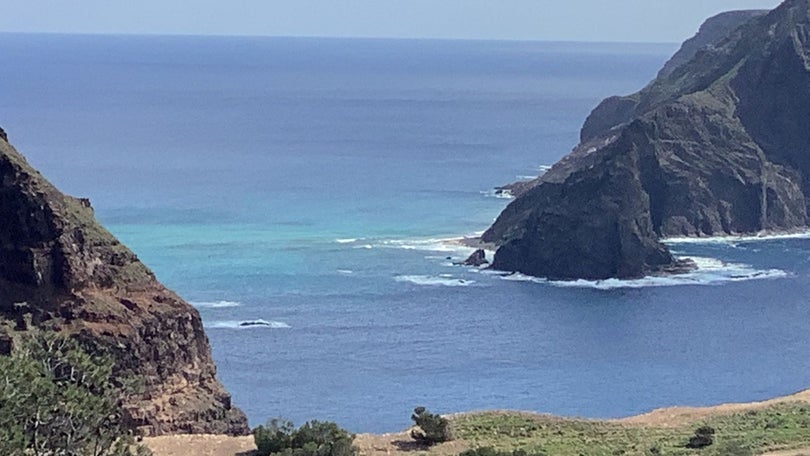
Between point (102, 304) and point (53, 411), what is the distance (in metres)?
23.4

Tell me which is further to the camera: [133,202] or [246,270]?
[133,202]

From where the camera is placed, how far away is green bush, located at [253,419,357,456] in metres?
34.2

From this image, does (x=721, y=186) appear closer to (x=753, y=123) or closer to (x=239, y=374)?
(x=753, y=123)

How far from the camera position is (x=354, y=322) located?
351 ft

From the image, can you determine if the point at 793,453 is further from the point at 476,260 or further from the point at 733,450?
the point at 476,260

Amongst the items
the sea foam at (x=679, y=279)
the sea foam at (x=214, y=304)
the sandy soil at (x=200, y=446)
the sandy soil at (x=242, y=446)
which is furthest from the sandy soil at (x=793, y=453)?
the sea foam at (x=679, y=279)

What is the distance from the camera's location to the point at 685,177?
162m

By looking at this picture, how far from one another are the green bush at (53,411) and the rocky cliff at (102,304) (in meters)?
17.9

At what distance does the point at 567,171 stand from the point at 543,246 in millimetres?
46165

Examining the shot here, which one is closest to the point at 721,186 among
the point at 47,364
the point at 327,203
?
the point at 327,203

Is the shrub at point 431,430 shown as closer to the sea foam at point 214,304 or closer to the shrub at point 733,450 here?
the shrub at point 733,450

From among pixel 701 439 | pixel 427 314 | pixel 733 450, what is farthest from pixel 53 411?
pixel 427 314

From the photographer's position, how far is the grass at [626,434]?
123 ft

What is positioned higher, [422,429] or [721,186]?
[721,186]
